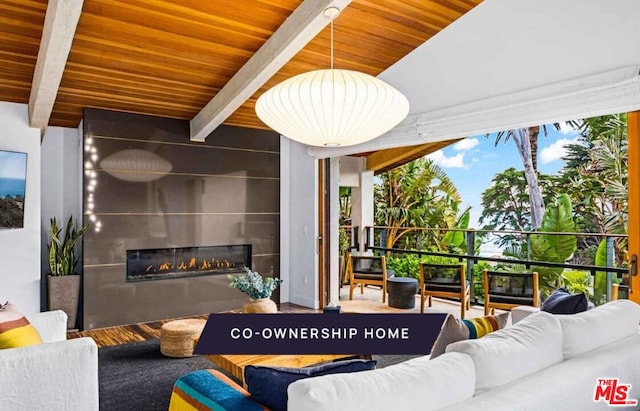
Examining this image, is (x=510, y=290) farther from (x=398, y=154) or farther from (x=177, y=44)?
(x=177, y=44)

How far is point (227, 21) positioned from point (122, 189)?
245 centimetres

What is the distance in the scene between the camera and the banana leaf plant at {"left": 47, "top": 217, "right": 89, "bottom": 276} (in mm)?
5113

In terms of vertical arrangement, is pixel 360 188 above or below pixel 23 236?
above

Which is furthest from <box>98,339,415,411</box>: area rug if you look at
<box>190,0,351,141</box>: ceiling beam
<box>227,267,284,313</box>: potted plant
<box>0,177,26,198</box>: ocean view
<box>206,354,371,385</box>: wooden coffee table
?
<box>190,0,351,141</box>: ceiling beam

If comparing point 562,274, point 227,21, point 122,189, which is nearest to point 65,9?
point 227,21

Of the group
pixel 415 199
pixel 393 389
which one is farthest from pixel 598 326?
pixel 415 199

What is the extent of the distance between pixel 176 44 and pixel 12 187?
88.9 inches

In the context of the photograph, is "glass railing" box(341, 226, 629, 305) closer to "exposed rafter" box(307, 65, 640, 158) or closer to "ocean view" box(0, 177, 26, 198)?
"exposed rafter" box(307, 65, 640, 158)

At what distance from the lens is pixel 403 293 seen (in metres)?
6.19

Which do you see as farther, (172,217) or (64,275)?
(172,217)

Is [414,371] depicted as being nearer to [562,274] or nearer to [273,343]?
[273,343]

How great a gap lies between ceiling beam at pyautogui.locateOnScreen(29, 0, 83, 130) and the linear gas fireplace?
1831mm

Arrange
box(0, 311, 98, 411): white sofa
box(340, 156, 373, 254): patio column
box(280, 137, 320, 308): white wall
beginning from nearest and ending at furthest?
box(0, 311, 98, 411): white sofa, box(280, 137, 320, 308): white wall, box(340, 156, 373, 254): patio column

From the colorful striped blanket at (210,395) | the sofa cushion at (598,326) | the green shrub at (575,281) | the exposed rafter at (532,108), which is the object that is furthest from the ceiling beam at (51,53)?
the green shrub at (575,281)
